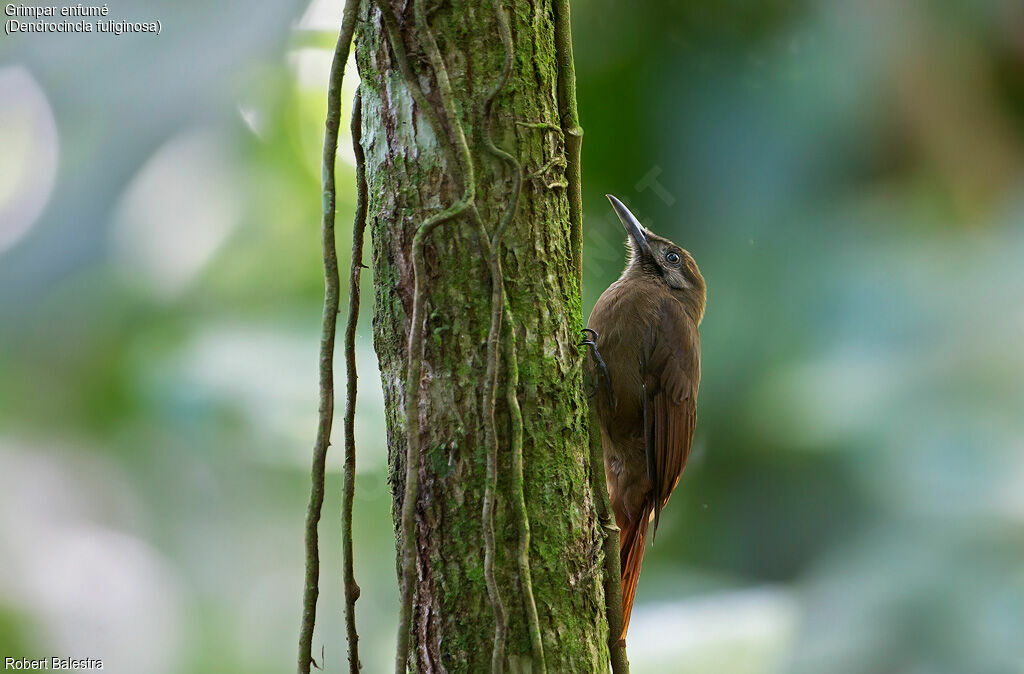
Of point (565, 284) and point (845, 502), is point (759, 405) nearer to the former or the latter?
point (845, 502)

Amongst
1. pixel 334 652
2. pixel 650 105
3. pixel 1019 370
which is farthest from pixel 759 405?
pixel 334 652

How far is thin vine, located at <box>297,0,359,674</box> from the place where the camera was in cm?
136

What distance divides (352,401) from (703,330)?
2.69 meters

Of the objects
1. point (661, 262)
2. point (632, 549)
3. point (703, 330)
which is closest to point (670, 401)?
point (632, 549)

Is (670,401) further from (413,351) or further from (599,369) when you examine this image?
(413,351)

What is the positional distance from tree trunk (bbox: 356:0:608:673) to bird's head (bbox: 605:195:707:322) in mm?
1628

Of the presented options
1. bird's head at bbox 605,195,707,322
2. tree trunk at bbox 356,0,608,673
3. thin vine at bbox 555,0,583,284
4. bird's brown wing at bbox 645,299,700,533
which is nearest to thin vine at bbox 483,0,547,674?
tree trunk at bbox 356,0,608,673

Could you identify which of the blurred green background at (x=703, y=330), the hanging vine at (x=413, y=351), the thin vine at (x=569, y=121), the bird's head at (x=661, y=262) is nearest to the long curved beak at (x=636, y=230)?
the bird's head at (x=661, y=262)

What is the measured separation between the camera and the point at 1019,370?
12.2 feet

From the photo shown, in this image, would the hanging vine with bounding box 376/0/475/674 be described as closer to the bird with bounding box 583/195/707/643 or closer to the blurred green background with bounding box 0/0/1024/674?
the bird with bounding box 583/195/707/643

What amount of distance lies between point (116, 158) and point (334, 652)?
2265mm

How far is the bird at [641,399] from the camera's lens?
8.64 ft

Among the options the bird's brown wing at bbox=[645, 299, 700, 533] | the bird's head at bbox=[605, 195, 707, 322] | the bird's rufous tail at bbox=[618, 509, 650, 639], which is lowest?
the bird's rufous tail at bbox=[618, 509, 650, 639]

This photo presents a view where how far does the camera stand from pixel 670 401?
2.72 metres
